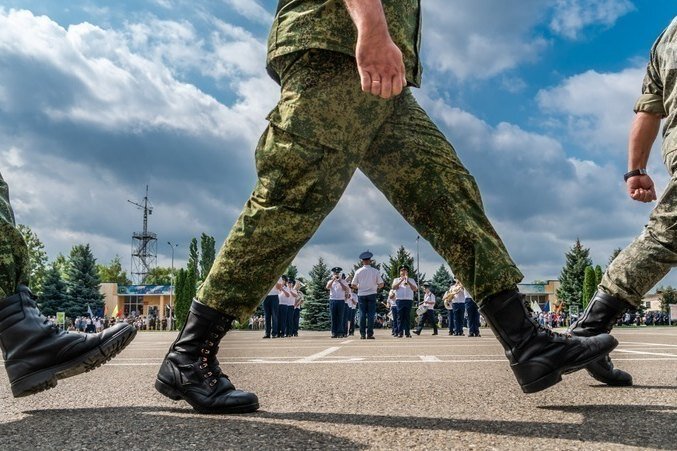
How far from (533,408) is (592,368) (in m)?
0.77

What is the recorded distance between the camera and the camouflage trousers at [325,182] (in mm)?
2115

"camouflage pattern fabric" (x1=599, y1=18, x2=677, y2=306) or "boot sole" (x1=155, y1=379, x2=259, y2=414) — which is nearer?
"boot sole" (x1=155, y1=379, x2=259, y2=414)

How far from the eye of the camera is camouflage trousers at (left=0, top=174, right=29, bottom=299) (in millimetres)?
2287

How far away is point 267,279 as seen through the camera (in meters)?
2.19

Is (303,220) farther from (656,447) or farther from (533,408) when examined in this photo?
(656,447)

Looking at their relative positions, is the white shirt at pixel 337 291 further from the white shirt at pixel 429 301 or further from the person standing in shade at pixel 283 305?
the white shirt at pixel 429 301

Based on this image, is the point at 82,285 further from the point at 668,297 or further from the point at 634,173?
the point at 668,297

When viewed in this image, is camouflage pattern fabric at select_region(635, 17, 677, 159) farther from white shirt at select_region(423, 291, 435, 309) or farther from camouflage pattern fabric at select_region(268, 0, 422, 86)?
white shirt at select_region(423, 291, 435, 309)

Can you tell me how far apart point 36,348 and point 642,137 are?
3052 mm

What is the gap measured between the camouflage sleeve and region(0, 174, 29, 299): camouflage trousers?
3.02 metres

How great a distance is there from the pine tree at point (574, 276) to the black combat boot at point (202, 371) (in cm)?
7812

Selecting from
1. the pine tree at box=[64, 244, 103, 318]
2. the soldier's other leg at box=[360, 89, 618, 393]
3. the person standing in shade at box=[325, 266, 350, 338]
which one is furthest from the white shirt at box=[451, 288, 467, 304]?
the pine tree at box=[64, 244, 103, 318]

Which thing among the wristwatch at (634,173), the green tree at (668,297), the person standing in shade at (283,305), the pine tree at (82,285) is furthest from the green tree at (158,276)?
the wristwatch at (634,173)

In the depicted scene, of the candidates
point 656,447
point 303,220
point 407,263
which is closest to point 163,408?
point 303,220
